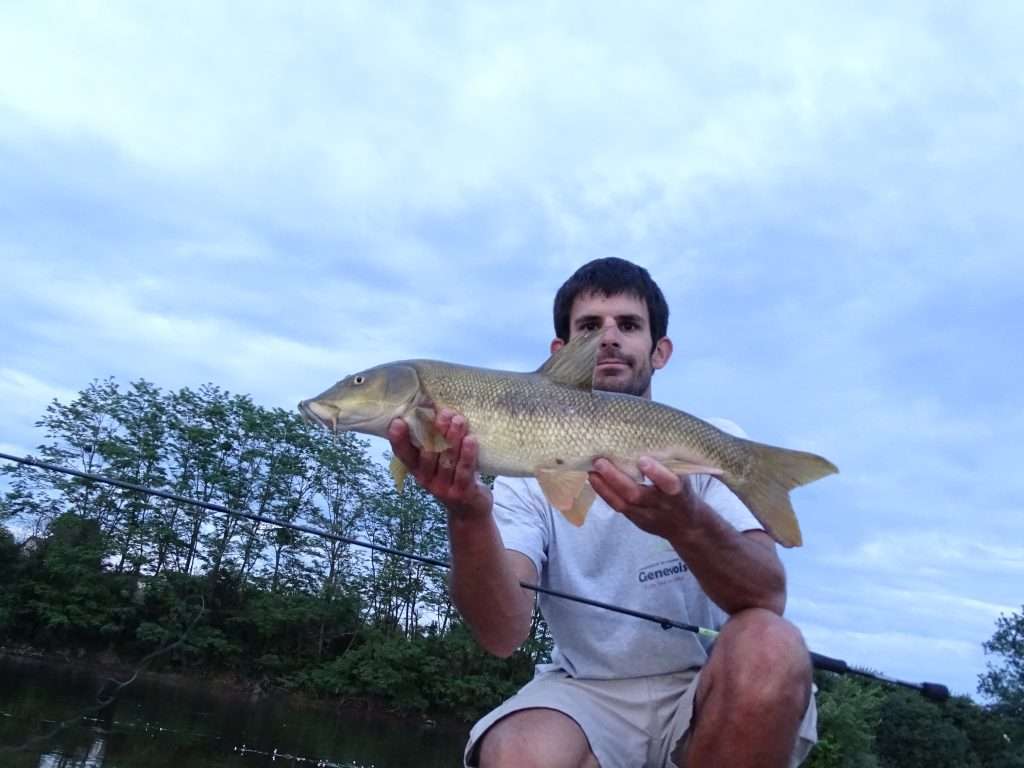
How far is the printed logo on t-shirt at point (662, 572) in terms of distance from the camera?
376 centimetres

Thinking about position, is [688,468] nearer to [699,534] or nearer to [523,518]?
[699,534]

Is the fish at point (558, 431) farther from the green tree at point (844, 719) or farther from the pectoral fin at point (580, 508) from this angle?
the green tree at point (844, 719)

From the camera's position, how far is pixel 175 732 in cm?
1898

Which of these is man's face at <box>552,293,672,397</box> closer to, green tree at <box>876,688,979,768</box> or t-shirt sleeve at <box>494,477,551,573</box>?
t-shirt sleeve at <box>494,477,551,573</box>

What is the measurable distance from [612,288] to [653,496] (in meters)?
1.62

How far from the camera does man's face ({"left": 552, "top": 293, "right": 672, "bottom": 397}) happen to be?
13.9 feet

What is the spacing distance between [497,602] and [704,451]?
1.02 metres

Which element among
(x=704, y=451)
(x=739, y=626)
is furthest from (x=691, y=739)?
(x=704, y=451)

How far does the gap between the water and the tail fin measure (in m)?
12.4

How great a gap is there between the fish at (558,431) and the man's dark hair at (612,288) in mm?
1363

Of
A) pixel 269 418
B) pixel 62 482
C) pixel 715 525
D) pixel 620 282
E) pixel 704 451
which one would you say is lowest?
pixel 715 525

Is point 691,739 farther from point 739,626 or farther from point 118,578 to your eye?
point 118,578

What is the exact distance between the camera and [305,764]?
1747 cm

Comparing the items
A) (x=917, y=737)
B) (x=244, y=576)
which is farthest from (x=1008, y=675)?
(x=244, y=576)
